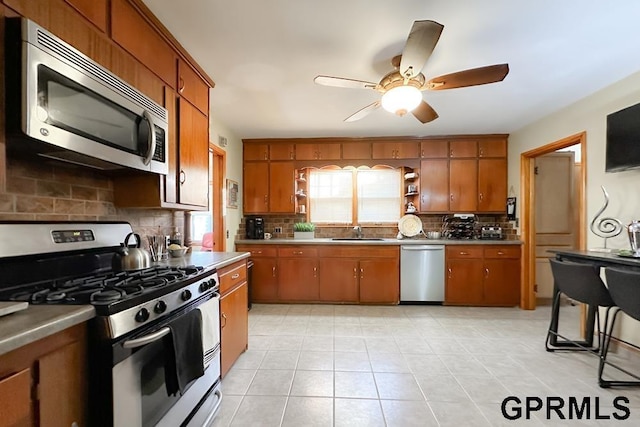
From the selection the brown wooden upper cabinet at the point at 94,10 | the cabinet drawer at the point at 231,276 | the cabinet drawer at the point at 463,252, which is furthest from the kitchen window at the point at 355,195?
the brown wooden upper cabinet at the point at 94,10

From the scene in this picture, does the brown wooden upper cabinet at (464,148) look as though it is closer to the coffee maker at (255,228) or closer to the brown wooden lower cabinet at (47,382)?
the coffee maker at (255,228)

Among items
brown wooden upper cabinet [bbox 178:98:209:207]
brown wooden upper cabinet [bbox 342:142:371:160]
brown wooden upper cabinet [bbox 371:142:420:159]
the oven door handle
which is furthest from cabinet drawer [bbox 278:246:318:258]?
the oven door handle

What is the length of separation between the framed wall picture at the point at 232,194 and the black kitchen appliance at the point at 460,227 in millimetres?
3126

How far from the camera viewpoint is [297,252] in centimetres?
402

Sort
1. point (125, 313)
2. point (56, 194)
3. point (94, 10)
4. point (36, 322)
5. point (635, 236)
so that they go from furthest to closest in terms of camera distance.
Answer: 1. point (635, 236)
2. point (56, 194)
3. point (94, 10)
4. point (125, 313)
5. point (36, 322)

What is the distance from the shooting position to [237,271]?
7.65 ft

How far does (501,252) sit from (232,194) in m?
3.73

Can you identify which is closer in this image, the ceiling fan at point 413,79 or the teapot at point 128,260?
the teapot at point 128,260

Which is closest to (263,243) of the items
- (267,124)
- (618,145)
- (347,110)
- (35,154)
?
(267,124)

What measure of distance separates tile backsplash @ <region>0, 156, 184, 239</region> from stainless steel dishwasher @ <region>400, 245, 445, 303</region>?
3190mm

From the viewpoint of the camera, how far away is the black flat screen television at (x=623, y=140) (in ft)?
7.56

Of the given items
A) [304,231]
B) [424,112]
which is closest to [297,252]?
[304,231]

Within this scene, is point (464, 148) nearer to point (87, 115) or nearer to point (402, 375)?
point (402, 375)

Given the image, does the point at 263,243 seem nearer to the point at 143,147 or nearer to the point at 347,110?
the point at 347,110
